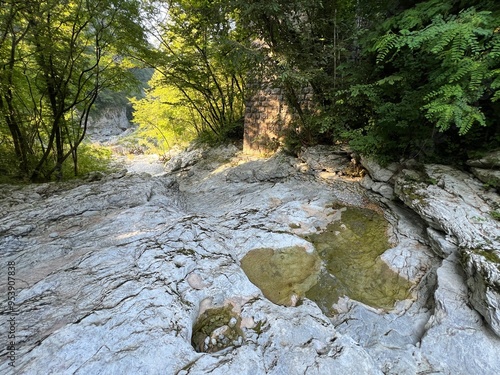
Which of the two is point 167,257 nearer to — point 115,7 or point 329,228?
point 329,228

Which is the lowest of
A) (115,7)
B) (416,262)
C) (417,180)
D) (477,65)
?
(416,262)

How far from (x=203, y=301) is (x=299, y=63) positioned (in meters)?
4.50

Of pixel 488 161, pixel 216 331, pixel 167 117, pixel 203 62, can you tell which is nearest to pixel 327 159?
pixel 488 161

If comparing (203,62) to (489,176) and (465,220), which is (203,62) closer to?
(489,176)

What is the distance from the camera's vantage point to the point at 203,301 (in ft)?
6.81

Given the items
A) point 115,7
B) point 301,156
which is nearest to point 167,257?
point 301,156

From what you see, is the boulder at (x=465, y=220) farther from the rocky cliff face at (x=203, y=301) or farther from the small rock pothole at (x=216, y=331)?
the small rock pothole at (x=216, y=331)

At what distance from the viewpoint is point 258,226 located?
10.9ft

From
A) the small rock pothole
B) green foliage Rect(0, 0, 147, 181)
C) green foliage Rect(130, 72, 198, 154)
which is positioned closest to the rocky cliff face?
the small rock pothole

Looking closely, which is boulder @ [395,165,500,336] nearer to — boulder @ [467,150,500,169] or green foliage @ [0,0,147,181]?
boulder @ [467,150,500,169]

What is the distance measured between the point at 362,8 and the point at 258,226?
4537mm

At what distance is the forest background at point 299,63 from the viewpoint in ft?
8.15

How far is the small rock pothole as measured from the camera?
5.77 ft

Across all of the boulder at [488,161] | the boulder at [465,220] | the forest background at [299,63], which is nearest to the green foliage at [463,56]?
the forest background at [299,63]
